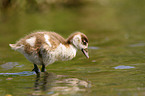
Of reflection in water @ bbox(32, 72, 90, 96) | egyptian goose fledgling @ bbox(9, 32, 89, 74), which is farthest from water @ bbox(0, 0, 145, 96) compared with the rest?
egyptian goose fledgling @ bbox(9, 32, 89, 74)

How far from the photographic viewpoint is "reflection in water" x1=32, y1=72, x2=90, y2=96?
6198 millimetres

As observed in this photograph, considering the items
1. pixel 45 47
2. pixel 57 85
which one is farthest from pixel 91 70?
pixel 57 85

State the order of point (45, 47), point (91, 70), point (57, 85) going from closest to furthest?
1. point (57, 85)
2. point (45, 47)
3. point (91, 70)

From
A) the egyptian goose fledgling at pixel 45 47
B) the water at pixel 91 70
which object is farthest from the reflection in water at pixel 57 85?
the egyptian goose fledgling at pixel 45 47

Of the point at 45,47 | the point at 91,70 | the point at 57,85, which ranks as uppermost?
the point at 45,47

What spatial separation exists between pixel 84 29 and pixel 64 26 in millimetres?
1577

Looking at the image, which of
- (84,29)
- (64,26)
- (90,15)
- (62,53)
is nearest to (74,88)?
(62,53)

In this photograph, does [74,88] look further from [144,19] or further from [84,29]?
[144,19]

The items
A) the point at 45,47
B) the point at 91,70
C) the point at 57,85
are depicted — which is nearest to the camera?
the point at 57,85

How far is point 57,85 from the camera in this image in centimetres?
676

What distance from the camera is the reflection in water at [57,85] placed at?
6198 mm

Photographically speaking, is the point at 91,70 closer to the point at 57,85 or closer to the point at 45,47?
the point at 45,47

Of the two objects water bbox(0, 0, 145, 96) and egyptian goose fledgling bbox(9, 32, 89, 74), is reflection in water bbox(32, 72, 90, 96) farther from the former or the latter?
egyptian goose fledgling bbox(9, 32, 89, 74)

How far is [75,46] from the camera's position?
8.15m
